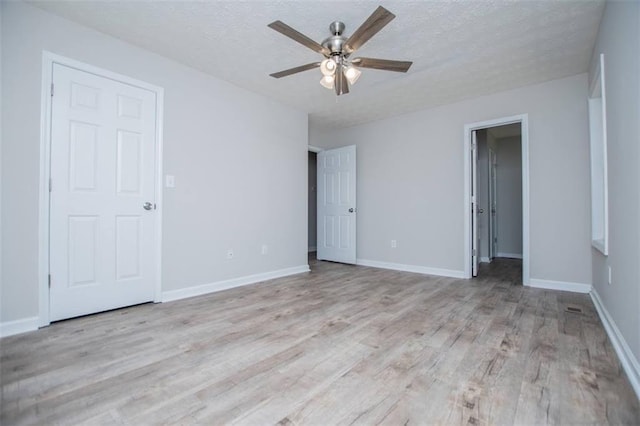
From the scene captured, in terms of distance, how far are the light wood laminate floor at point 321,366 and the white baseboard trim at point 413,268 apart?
1194mm

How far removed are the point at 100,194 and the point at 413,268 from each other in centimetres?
399

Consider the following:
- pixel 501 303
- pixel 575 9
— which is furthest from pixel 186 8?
pixel 501 303

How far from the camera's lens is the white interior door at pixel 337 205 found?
201 inches

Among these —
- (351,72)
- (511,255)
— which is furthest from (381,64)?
(511,255)

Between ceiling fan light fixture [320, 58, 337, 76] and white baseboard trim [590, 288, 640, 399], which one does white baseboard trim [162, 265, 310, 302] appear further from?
white baseboard trim [590, 288, 640, 399]

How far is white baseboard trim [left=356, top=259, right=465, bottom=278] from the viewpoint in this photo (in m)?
4.11

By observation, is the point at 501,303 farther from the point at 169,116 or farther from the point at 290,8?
the point at 169,116

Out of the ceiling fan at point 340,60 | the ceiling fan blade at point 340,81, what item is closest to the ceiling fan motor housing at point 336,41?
the ceiling fan at point 340,60

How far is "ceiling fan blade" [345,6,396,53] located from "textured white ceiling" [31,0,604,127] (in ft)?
0.89

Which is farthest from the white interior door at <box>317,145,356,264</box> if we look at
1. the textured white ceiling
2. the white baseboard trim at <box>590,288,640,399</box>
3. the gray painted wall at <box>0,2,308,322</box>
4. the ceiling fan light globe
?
the white baseboard trim at <box>590,288,640,399</box>

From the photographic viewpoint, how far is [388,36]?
2545mm

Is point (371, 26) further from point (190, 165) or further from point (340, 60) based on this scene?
point (190, 165)

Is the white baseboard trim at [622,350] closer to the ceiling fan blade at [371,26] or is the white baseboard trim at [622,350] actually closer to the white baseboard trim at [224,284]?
the ceiling fan blade at [371,26]

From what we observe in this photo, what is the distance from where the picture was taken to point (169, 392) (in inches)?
56.8
